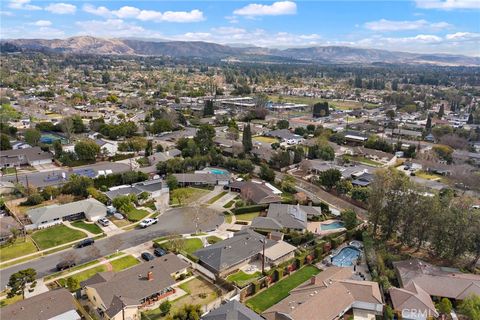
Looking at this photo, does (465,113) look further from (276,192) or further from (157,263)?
(157,263)

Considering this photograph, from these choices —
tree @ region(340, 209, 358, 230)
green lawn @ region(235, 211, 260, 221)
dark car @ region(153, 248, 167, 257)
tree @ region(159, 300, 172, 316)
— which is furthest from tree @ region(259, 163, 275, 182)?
tree @ region(159, 300, 172, 316)

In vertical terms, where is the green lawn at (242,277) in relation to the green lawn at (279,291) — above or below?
above

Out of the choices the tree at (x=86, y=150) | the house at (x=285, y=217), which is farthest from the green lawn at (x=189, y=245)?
the tree at (x=86, y=150)

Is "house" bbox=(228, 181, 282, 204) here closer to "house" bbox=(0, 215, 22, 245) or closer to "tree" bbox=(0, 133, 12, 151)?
"house" bbox=(0, 215, 22, 245)

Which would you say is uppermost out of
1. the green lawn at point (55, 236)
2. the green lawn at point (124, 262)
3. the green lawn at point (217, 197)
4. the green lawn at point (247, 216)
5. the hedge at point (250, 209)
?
the hedge at point (250, 209)

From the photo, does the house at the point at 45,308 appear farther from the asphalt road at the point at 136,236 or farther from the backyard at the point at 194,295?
the asphalt road at the point at 136,236

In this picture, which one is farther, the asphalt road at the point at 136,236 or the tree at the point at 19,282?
the asphalt road at the point at 136,236

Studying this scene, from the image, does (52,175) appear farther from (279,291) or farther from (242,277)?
(279,291)

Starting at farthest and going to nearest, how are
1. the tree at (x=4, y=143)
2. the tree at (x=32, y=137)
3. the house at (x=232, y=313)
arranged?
the tree at (x=32, y=137) < the tree at (x=4, y=143) < the house at (x=232, y=313)
